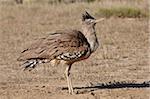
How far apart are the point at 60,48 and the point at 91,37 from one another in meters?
0.72

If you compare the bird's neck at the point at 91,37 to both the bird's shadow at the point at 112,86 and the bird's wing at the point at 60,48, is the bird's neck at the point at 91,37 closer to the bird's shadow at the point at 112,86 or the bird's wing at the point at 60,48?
the bird's wing at the point at 60,48

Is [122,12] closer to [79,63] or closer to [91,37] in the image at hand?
[79,63]

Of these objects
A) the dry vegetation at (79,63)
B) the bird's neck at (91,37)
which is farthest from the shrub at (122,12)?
the bird's neck at (91,37)

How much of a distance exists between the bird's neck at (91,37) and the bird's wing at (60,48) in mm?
97

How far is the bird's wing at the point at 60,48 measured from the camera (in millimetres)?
11930

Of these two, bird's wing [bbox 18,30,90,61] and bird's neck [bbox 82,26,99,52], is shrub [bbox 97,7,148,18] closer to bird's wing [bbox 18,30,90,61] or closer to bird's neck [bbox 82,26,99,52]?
bird's neck [bbox 82,26,99,52]

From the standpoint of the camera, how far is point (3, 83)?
14.2 meters

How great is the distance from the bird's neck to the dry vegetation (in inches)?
36.0

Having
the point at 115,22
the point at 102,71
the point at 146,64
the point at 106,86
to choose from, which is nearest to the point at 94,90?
the point at 106,86

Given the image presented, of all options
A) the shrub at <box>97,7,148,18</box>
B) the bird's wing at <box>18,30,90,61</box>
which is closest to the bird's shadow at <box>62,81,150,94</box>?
the bird's wing at <box>18,30,90,61</box>

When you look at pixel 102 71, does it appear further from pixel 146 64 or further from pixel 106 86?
pixel 106 86

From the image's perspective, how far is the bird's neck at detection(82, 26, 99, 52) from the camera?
40.0ft

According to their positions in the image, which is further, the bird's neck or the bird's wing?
the bird's neck

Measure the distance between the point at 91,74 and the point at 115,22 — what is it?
15042mm
